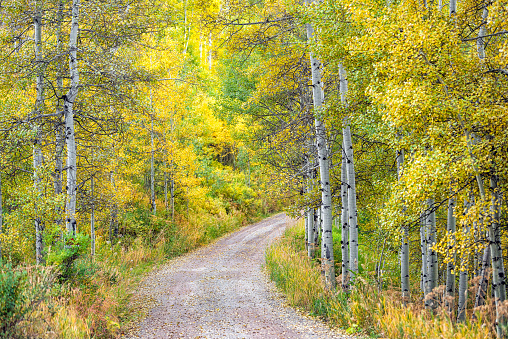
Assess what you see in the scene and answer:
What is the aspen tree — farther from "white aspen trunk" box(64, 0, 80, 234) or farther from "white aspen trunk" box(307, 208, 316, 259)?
"white aspen trunk" box(64, 0, 80, 234)

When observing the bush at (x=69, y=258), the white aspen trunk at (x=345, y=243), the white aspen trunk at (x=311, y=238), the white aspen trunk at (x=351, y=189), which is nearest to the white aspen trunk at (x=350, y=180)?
the white aspen trunk at (x=351, y=189)

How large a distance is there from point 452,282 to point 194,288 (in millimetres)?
6729

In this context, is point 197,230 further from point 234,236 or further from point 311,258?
point 311,258

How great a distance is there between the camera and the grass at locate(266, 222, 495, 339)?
198 inches

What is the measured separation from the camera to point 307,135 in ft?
34.1

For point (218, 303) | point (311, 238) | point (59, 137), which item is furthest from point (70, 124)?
point (311, 238)

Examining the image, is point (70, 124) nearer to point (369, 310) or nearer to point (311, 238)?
point (369, 310)

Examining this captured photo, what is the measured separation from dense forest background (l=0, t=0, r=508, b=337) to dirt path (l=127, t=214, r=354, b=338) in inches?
29.7

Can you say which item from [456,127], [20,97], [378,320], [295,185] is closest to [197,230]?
[295,185]

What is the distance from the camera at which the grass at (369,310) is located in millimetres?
5031

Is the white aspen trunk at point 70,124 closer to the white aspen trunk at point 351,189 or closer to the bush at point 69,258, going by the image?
the bush at point 69,258

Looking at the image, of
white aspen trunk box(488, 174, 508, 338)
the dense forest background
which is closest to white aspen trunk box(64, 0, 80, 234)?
the dense forest background

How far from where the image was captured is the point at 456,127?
190 inches

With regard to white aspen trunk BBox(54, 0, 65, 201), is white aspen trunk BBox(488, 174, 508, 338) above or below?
below
